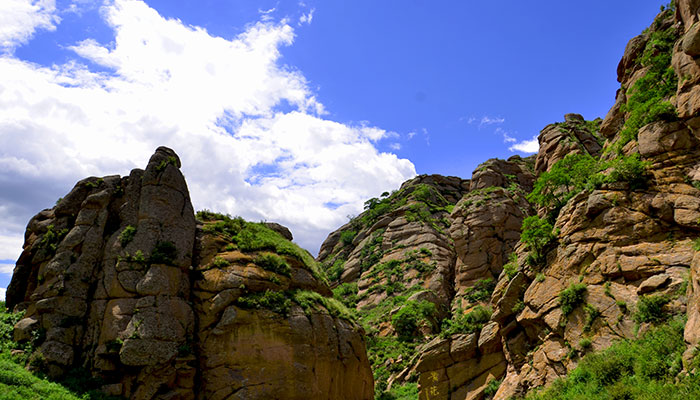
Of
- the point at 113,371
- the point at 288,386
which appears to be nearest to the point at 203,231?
the point at 113,371

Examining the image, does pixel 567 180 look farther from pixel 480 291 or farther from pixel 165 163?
pixel 165 163

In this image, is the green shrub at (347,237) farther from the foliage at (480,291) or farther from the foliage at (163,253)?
the foliage at (163,253)

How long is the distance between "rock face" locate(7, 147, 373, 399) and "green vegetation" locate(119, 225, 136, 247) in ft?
0.23

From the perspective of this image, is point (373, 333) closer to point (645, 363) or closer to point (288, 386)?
point (288, 386)

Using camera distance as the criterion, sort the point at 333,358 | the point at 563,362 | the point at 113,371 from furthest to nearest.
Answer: the point at 333,358, the point at 563,362, the point at 113,371

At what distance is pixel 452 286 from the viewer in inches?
2461

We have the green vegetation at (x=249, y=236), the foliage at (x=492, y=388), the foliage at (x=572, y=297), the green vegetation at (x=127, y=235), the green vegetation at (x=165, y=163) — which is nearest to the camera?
the foliage at (x=572, y=297)


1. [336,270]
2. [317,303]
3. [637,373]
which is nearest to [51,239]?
[317,303]

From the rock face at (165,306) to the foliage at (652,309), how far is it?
Answer: 16.8 meters

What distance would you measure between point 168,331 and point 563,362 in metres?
22.9

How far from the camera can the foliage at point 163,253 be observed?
2373cm

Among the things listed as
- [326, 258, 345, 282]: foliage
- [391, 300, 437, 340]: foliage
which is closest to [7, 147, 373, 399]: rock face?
[391, 300, 437, 340]: foliage

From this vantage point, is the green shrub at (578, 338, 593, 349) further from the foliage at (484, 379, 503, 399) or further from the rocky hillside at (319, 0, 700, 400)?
the foliage at (484, 379, 503, 399)

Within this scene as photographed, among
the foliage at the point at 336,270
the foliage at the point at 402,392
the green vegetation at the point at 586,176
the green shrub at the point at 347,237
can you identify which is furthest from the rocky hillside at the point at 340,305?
the green shrub at the point at 347,237
